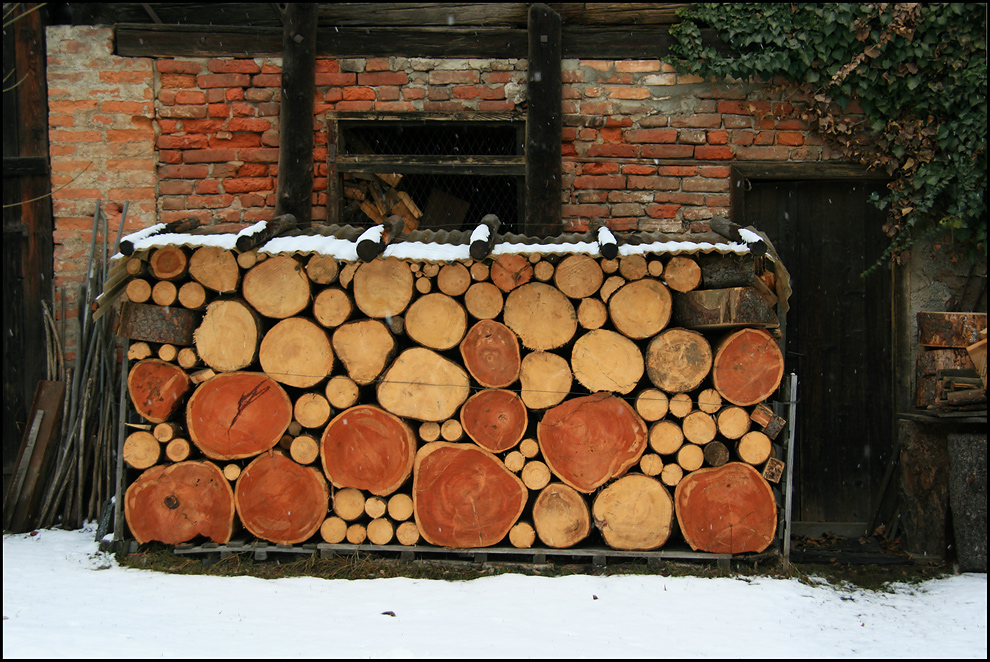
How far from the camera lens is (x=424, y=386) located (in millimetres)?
3355

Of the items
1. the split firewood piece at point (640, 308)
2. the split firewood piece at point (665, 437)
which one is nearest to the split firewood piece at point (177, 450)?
the split firewood piece at point (640, 308)

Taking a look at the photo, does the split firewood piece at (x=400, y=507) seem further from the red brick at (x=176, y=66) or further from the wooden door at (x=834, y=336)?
the red brick at (x=176, y=66)

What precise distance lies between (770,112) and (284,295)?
3512 millimetres

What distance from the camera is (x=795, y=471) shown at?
15.1 ft

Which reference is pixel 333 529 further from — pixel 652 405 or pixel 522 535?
pixel 652 405

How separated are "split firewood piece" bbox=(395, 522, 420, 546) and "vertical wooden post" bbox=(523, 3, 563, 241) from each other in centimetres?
210

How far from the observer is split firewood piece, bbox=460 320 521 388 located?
11.0 ft

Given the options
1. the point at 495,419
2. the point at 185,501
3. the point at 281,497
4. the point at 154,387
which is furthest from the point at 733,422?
the point at 154,387

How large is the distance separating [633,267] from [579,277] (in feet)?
0.94

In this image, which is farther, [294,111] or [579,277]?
[294,111]

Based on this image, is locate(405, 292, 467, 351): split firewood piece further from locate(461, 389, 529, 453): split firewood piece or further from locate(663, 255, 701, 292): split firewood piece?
locate(663, 255, 701, 292): split firewood piece

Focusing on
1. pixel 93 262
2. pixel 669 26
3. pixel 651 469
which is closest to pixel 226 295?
pixel 93 262

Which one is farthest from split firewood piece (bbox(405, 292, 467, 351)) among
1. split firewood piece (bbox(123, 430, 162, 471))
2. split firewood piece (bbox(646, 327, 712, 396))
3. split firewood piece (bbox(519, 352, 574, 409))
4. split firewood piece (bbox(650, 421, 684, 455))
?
split firewood piece (bbox(123, 430, 162, 471))

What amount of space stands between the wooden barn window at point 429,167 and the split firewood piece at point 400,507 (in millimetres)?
2061
